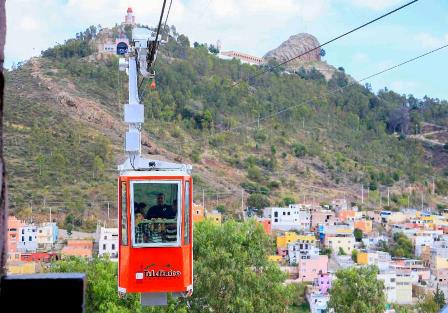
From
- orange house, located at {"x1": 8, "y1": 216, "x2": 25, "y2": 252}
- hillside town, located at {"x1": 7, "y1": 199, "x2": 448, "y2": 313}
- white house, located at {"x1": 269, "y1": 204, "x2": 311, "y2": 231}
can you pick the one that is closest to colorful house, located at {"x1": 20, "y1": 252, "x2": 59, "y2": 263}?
hillside town, located at {"x1": 7, "y1": 199, "x2": 448, "y2": 313}

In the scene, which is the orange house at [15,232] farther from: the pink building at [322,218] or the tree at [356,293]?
the pink building at [322,218]

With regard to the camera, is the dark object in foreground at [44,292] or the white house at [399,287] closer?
the dark object in foreground at [44,292]

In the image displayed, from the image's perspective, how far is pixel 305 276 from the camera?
38.9 meters

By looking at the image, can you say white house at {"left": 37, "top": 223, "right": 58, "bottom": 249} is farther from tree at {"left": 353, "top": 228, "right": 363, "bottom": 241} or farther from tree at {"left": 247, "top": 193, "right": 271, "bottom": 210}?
tree at {"left": 353, "top": 228, "right": 363, "bottom": 241}

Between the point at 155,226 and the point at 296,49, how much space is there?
88377mm

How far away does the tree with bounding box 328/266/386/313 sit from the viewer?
1628cm

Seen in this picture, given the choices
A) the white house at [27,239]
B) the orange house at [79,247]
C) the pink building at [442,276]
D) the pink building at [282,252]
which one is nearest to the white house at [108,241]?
the orange house at [79,247]

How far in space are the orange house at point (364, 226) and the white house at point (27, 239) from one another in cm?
2104

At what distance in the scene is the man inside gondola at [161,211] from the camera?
248 inches

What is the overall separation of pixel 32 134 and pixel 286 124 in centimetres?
2464

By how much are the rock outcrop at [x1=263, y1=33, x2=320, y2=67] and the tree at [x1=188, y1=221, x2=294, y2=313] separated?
73.4 meters

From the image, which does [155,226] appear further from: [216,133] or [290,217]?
[216,133]

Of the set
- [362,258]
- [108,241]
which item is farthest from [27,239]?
[362,258]

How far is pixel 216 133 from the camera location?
55.2 m
